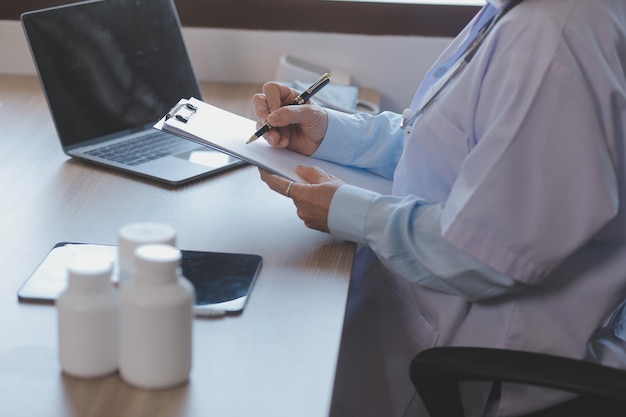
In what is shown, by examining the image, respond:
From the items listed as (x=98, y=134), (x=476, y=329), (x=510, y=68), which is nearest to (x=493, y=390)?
(x=476, y=329)

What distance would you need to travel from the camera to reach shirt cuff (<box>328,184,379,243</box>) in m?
1.28

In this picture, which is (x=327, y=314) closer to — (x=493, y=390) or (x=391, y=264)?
(x=391, y=264)

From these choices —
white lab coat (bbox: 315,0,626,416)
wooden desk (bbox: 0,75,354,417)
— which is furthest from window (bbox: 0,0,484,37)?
white lab coat (bbox: 315,0,626,416)

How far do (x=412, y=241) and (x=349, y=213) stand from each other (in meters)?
0.10

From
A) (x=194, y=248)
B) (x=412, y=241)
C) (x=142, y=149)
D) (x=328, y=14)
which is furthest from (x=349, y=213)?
(x=328, y=14)

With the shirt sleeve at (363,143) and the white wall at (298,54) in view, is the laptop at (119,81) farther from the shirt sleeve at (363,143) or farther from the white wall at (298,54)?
the white wall at (298,54)

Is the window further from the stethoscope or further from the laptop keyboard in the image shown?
the stethoscope

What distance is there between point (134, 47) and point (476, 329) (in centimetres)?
91

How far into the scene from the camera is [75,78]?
5.48 feet

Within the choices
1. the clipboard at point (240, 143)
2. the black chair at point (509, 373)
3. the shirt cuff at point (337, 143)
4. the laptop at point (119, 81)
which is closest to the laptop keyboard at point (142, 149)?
the laptop at point (119, 81)

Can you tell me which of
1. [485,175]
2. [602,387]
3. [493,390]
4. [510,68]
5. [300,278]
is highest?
[510,68]

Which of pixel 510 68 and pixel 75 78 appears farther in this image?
pixel 75 78

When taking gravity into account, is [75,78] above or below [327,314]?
above

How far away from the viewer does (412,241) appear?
1.24m
